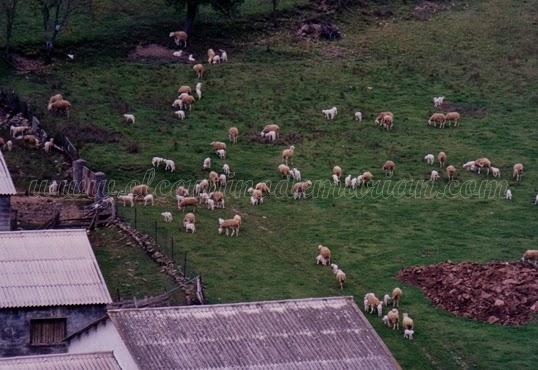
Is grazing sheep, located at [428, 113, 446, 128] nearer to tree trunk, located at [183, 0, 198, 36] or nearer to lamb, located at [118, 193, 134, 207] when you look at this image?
tree trunk, located at [183, 0, 198, 36]

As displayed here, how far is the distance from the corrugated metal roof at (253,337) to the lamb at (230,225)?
14.9 metres

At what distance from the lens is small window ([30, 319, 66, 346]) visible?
53000 mm

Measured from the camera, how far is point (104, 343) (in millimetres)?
50312

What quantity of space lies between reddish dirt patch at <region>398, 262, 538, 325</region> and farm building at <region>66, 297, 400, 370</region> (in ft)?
31.9

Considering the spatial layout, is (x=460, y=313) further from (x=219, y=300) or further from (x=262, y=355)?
(x=262, y=355)

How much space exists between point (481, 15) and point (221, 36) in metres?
19.4

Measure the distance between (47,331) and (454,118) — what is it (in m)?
37.5

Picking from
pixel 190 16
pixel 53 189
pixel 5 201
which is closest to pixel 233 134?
pixel 53 189

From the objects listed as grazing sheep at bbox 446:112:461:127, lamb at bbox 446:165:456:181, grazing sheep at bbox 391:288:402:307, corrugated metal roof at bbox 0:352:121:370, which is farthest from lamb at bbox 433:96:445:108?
corrugated metal roof at bbox 0:352:121:370

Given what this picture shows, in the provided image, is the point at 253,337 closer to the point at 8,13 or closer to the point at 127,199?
the point at 127,199

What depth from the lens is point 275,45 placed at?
313 ft

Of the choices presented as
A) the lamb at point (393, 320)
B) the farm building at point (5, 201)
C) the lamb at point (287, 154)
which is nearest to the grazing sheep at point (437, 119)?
the lamb at point (287, 154)

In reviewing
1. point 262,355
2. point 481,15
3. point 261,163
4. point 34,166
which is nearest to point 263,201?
point 261,163

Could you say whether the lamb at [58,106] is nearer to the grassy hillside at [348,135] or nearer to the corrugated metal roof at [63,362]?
the grassy hillside at [348,135]
